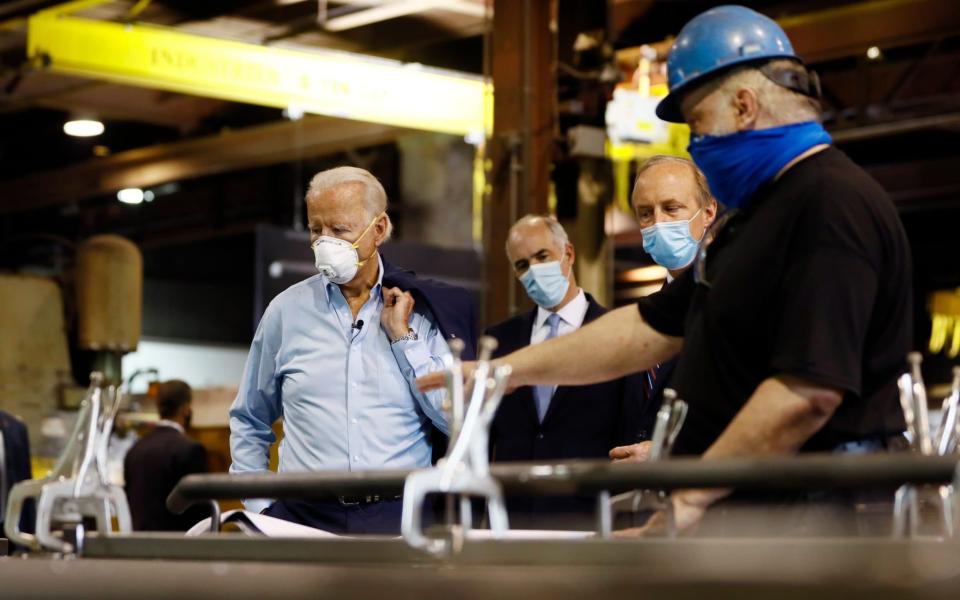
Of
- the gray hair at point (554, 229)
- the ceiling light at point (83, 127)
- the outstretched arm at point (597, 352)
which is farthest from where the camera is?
the ceiling light at point (83, 127)

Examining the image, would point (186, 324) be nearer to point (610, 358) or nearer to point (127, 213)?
point (127, 213)

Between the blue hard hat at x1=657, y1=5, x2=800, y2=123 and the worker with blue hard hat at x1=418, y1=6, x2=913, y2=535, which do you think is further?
the blue hard hat at x1=657, y1=5, x2=800, y2=123

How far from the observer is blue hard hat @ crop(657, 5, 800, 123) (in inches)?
92.7

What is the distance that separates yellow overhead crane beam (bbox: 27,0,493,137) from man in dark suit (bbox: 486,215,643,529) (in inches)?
165

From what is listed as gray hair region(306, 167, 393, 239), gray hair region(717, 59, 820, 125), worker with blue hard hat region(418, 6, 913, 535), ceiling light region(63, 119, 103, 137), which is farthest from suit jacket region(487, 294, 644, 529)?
ceiling light region(63, 119, 103, 137)

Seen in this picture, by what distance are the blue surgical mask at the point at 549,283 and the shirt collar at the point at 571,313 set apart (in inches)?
1.2

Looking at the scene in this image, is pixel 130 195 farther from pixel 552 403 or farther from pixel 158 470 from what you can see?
pixel 552 403

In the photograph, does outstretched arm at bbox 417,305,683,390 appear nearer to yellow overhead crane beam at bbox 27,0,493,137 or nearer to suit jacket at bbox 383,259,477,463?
suit jacket at bbox 383,259,477,463

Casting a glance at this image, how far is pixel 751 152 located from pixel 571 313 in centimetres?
238

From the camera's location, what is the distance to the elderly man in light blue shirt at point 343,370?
3820mm

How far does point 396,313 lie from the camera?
12.7 ft

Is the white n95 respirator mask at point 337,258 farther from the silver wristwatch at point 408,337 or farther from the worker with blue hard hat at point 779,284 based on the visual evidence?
the worker with blue hard hat at point 779,284

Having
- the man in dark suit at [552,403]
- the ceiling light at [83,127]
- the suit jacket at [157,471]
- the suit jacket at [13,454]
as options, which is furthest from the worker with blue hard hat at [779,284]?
the ceiling light at [83,127]

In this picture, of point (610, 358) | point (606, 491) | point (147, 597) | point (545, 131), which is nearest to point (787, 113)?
point (610, 358)
